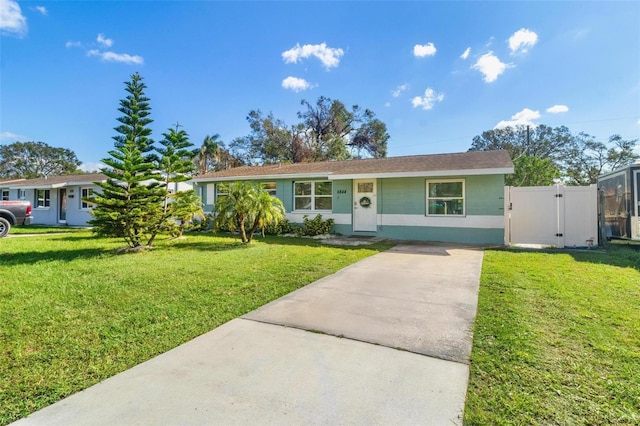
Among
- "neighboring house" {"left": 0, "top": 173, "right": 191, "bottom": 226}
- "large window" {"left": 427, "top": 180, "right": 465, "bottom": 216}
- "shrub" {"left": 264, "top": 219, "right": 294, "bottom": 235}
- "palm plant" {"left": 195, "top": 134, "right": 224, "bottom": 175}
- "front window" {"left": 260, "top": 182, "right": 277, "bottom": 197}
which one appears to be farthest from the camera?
"palm plant" {"left": 195, "top": 134, "right": 224, "bottom": 175}

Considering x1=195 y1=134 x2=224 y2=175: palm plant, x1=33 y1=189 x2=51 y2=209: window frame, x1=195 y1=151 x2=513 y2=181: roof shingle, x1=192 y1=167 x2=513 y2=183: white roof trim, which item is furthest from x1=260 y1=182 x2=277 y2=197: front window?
x1=195 y1=134 x2=224 y2=175: palm plant

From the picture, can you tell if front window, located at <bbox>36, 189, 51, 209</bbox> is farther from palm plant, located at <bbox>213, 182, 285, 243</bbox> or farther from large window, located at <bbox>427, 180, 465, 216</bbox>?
large window, located at <bbox>427, 180, 465, 216</bbox>

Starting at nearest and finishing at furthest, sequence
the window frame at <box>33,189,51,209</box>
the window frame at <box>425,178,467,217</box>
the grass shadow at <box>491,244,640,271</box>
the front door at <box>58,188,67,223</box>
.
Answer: the grass shadow at <box>491,244,640,271</box>, the window frame at <box>425,178,467,217</box>, the front door at <box>58,188,67,223</box>, the window frame at <box>33,189,51,209</box>

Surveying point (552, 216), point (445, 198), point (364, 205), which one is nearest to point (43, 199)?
point (364, 205)

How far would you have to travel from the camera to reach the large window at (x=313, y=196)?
13.5 meters

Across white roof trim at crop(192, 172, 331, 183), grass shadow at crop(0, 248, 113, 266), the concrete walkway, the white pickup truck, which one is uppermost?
white roof trim at crop(192, 172, 331, 183)

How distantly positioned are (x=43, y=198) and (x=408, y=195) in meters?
25.0

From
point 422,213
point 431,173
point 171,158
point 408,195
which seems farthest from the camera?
point 408,195

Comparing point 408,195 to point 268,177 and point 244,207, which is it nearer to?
point 244,207

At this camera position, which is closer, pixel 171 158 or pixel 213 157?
pixel 171 158

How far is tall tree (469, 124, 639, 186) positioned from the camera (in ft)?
104

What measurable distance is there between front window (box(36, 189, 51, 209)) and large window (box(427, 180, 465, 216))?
2497 centimetres

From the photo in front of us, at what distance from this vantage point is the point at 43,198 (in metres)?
21.5

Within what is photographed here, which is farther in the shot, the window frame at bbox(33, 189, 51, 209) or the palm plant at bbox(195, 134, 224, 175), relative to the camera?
the palm plant at bbox(195, 134, 224, 175)
